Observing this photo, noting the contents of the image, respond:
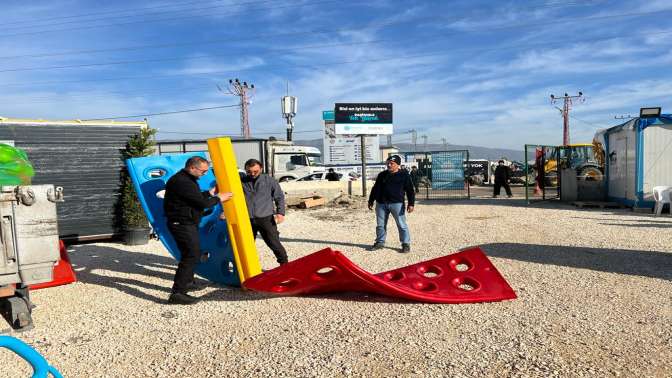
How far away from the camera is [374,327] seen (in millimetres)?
4527

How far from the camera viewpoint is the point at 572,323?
4.48 m

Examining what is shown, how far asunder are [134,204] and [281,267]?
613 centimetres

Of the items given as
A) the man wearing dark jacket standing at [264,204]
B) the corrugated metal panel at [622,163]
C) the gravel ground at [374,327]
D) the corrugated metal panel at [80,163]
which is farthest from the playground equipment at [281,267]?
the corrugated metal panel at [622,163]

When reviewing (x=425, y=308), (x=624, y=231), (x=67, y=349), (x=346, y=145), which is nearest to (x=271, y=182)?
(x=425, y=308)

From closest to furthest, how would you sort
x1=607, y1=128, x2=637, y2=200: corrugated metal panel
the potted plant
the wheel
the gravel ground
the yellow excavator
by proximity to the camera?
the gravel ground, the potted plant, x1=607, y1=128, x2=637, y2=200: corrugated metal panel, the wheel, the yellow excavator

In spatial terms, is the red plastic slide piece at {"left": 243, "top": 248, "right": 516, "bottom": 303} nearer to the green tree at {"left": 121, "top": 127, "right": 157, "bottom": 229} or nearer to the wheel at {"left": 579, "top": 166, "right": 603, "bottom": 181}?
the green tree at {"left": 121, "top": 127, "right": 157, "bottom": 229}

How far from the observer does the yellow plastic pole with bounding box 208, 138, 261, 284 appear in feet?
18.6

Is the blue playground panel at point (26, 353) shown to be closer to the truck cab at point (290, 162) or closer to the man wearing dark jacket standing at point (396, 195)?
the man wearing dark jacket standing at point (396, 195)

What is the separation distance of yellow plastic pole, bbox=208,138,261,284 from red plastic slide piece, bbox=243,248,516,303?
0.84ft

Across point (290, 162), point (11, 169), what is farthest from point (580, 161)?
point (11, 169)

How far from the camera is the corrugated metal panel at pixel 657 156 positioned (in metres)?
13.5

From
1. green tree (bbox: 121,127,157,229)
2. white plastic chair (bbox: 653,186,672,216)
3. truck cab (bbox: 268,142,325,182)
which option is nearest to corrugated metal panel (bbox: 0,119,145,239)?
green tree (bbox: 121,127,157,229)

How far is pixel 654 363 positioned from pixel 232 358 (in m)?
3.10

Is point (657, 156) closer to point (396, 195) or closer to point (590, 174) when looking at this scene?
point (590, 174)
